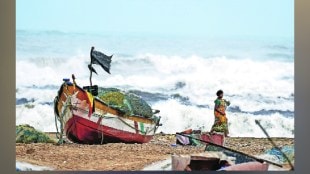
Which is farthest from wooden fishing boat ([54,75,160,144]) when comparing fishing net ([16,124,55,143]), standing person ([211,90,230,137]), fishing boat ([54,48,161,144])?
standing person ([211,90,230,137])

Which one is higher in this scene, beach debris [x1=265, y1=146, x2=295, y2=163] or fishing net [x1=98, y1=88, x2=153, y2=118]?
fishing net [x1=98, y1=88, x2=153, y2=118]

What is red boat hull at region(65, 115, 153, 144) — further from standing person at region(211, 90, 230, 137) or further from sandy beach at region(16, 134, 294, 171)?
standing person at region(211, 90, 230, 137)

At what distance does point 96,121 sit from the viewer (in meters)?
5.25

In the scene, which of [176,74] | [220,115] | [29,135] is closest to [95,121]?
[29,135]

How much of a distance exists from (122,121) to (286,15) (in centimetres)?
158

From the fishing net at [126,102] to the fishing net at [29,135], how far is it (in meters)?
0.55

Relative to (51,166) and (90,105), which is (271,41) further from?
(51,166)

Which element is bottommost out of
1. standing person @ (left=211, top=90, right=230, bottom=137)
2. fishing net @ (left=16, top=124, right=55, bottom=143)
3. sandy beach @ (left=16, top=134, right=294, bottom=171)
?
sandy beach @ (left=16, top=134, right=294, bottom=171)

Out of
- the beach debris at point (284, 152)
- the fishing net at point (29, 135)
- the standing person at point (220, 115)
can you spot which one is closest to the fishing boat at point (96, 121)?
the fishing net at point (29, 135)

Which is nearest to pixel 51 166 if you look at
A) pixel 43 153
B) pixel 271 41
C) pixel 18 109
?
pixel 43 153

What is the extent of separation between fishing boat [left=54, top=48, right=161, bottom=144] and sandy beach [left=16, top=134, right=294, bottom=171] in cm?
6

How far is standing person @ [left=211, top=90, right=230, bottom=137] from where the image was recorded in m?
5.26

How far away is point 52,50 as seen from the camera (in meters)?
5.24

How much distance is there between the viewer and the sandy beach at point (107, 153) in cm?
524
